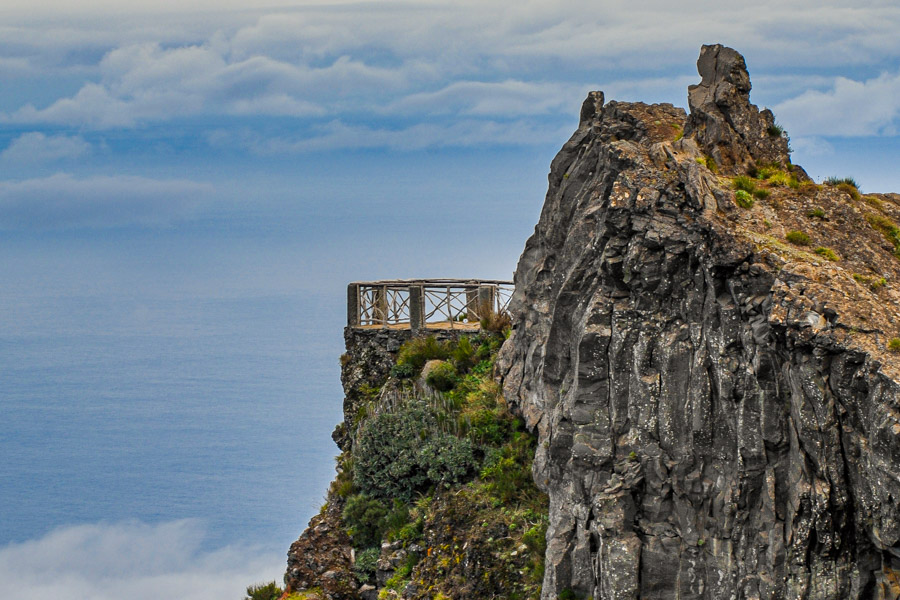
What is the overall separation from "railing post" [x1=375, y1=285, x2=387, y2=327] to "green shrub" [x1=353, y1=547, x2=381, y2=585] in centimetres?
865

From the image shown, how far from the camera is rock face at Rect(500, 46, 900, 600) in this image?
19.0m

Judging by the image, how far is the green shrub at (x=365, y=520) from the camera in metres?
33.6

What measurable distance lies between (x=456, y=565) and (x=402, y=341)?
11472 mm

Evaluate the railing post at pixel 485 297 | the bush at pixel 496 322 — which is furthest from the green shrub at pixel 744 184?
the railing post at pixel 485 297

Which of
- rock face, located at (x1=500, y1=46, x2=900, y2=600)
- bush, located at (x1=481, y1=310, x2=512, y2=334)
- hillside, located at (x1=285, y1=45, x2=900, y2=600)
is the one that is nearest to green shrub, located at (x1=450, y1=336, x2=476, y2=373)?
bush, located at (x1=481, y1=310, x2=512, y2=334)

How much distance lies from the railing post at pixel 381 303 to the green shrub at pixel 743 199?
1848cm

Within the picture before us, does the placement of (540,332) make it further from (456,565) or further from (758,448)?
(758,448)

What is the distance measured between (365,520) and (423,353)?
19.5 ft

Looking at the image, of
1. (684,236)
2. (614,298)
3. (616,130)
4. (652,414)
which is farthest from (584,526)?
(616,130)

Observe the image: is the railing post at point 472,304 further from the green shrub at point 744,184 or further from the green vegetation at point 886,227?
the green vegetation at point 886,227

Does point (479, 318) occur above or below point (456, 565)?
above

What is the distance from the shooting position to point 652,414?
74.3 feet

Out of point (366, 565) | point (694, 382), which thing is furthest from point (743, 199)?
point (366, 565)

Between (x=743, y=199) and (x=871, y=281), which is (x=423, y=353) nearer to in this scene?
(x=743, y=199)
